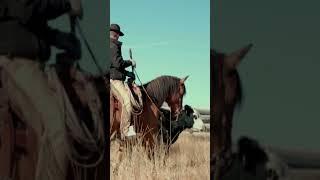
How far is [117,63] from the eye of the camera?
249 inches

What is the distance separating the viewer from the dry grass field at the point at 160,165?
5.73m

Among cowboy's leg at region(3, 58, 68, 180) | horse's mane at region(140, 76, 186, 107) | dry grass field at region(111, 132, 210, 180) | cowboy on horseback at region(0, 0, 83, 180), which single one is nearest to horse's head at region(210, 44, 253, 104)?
cowboy on horseback at region(0, 0, 83, 180)

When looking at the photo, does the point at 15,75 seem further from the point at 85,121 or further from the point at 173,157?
the point at 173,157

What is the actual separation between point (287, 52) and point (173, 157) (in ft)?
9.37

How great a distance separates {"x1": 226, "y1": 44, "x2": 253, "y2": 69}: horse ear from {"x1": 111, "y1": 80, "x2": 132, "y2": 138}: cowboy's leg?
9.30 feet

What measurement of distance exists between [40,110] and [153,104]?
3570mm

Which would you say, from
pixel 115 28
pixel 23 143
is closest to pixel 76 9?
pixel 23 143

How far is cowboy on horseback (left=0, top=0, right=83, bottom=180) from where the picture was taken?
3461 millimetres

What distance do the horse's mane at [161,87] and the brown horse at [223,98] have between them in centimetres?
335

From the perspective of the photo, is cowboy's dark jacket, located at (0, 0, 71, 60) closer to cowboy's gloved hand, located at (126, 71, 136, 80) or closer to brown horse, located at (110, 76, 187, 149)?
brown horse, located at (110, 76, 187, 149)

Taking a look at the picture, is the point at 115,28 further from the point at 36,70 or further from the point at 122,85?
the point at 36,70

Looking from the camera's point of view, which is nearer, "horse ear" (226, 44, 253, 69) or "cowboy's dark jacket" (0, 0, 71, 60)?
"cowboy's dark jacket" (0, 0, 71, 60)

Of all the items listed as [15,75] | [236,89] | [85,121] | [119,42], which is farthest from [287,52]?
[119,42]

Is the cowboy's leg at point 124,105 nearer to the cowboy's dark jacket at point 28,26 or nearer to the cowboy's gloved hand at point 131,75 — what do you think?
the cowboy's gloved hand at point 131,75
